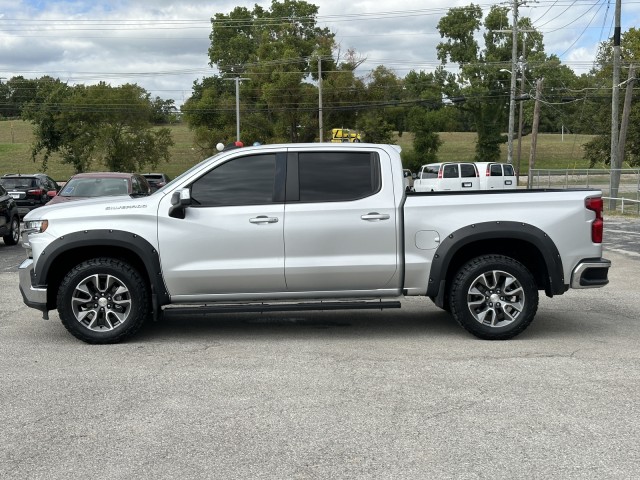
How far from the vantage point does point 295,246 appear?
7.36 m

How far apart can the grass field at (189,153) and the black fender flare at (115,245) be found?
5659 centimetres

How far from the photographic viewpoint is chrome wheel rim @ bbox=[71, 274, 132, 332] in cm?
738

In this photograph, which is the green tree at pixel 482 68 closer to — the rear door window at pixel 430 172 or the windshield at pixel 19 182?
the rear door window at pixel 430 172

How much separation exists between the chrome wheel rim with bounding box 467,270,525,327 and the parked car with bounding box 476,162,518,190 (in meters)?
25.6

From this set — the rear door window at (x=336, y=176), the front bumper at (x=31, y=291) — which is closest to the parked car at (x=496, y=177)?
the rear door window at (x=336, y=176)

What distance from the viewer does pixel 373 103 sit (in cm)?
6706

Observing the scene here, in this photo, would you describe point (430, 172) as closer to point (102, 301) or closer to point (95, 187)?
point (95, 187)

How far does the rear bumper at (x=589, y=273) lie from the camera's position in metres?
7.50

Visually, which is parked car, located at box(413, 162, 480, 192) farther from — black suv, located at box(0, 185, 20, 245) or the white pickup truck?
the white pickup truck

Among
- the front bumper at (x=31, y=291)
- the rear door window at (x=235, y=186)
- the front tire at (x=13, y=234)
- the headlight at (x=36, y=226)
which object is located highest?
the rear door window at (x=235, y=186)

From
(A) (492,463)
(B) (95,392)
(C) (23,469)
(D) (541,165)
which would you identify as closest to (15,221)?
(B) (95,392)

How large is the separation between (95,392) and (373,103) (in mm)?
62886

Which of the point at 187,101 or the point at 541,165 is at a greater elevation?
the point at 187,101

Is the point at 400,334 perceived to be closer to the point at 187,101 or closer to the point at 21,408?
the point at 21,408
